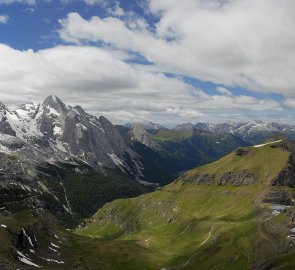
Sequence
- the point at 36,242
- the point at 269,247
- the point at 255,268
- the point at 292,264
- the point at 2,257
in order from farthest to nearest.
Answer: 1. the point at 36,242
2. the point at 269,247
3. the point at 255,268
4. the point at 2,257
5. the point at 292,264

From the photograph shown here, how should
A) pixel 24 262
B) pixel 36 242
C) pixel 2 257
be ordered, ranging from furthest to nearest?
pixel 36 242, pixel 24 262, pixel 2 257

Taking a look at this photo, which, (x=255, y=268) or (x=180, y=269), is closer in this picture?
(x=255, y=268)

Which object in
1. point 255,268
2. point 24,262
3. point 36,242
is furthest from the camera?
point 36,242

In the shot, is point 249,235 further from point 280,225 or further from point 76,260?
point 76,260

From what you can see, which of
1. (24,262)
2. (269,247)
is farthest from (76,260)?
(269,247)

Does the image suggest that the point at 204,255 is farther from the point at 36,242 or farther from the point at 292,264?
the point at 292,264

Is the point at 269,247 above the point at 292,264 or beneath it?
beneath

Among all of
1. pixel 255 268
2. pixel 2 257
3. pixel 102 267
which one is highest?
pixel 2 257

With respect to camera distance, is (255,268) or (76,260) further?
(76,260)

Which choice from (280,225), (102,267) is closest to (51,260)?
(102,267)
